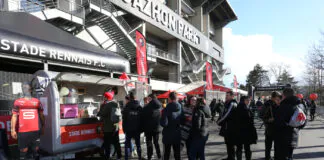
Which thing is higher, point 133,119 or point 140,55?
point 140,55

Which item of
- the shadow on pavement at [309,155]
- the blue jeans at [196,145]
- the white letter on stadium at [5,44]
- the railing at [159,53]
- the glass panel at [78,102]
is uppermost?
the railing at [159,53]

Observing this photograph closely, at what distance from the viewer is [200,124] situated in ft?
14.3

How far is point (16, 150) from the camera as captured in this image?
4.56 meters

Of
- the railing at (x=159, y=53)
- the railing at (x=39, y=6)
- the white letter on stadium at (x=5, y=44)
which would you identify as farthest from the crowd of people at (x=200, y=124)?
the railing at (x=159, y=53)

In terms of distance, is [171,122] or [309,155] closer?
[171,122]

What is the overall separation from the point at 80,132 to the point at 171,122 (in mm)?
2248

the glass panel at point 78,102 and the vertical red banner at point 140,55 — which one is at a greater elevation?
the vertical red banner at point 140,55

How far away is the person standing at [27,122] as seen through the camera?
4059 mm

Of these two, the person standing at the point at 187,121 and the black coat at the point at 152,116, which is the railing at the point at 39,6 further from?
the person standing at the point at 187,121

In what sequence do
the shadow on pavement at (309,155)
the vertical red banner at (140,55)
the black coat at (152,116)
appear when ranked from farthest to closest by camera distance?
the vertical red banner at (140,55), the shadow on pavement at (309,155), the black coat at (152,116)

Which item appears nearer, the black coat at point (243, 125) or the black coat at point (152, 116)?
the black coat at point (243, 125)

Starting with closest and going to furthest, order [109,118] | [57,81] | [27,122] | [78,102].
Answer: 1. [27,122]
2. [109,118]
3. [57,81]
4. [78,102]

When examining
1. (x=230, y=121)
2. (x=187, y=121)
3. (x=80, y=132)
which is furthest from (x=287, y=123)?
(x=80, y=132)

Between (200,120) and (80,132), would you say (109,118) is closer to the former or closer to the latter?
(80,132)
